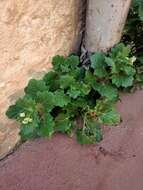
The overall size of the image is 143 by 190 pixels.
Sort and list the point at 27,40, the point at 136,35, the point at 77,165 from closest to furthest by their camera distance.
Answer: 1. the point at 27,40
2. the point at 77,165
3. the point at 136,35

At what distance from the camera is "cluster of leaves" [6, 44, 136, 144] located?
1.77 metres

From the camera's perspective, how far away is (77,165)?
179 cm

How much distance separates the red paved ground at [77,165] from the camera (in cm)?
175

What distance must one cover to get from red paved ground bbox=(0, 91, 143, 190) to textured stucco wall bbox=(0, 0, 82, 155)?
4.6 inches

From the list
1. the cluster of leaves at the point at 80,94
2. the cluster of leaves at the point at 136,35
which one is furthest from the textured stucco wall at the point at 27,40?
the cluster of leaves at the point at 136,35

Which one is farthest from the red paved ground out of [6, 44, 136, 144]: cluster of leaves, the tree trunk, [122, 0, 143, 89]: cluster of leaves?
the tree trunk

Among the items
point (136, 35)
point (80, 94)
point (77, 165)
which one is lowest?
point (77, 165)

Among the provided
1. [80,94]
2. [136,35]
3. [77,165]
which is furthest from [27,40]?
[136,35]

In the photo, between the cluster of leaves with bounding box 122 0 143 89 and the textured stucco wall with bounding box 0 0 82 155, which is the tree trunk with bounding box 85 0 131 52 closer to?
the textured stucco wall with bounding box 0 0 82 155

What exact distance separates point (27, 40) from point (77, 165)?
21.8 inches

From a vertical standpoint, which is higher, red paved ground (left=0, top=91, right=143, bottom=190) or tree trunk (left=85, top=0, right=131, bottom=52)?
tree trunk (left=85, top=0, right=131, bottom=52)

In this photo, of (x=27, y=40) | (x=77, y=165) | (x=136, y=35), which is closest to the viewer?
(x=27, y=40)

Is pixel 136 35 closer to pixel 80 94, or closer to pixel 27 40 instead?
pixel 80 94

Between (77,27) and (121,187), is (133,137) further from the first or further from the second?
(77,27)
